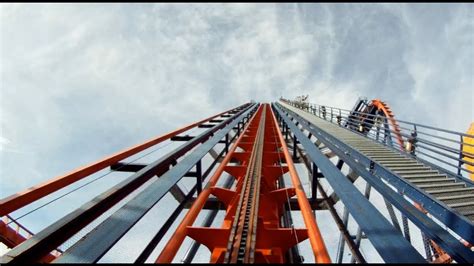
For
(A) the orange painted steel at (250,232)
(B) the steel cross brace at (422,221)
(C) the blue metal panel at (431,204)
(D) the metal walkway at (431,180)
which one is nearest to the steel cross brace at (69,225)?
(A) the orange painted steel at (250,232)

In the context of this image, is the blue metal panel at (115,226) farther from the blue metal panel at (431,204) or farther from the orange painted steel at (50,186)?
the blue metal panel at (431,204)

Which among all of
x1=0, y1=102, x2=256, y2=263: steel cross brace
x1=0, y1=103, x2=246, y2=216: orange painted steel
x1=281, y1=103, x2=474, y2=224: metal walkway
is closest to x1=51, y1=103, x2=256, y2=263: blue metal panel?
x1=0, y1=102, x2=256, y2=263: steel cross brace

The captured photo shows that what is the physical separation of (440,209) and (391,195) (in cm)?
50

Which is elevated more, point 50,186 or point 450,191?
point 50,186

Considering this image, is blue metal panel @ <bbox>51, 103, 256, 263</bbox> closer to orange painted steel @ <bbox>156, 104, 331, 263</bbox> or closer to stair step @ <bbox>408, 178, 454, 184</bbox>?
orange painted steel @ <bbox>156, 104, 331, 263</bbox>

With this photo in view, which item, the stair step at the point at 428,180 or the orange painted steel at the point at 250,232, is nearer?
the orange painted steel at the point at 250,232

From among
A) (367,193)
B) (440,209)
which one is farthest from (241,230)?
(367,193)

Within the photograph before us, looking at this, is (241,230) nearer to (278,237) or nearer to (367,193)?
(278,237)

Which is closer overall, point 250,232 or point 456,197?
point 250,232

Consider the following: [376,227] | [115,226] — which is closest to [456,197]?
[376,227]

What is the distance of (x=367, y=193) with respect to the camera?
6.23 meters

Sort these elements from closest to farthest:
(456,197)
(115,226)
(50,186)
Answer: (115,226)
(50,186)
(456,197)

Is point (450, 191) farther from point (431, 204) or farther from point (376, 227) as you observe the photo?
point (376, 227)

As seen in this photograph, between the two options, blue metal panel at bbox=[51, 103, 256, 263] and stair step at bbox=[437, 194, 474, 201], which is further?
stair step at bbox=[437, 194, 474, 201]
